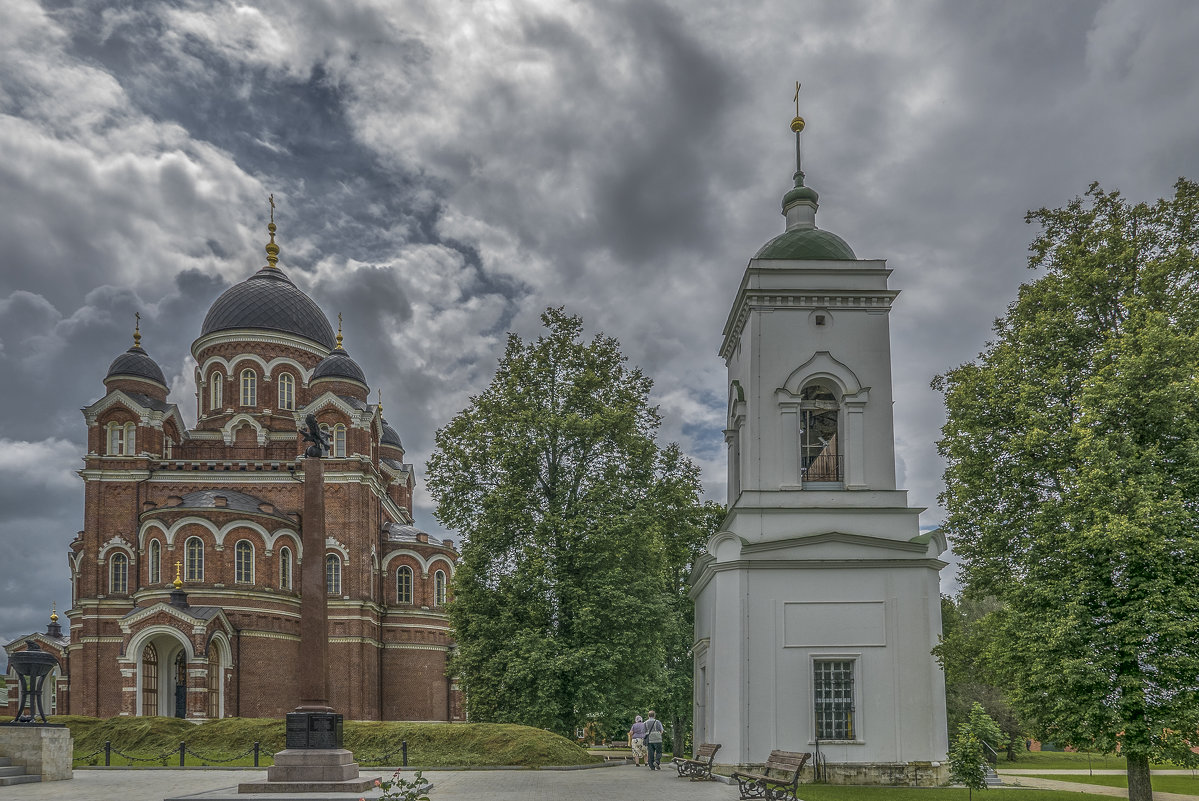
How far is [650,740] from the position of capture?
22312 millimetres

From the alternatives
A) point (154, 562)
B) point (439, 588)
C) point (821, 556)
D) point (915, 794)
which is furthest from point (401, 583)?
point (915, 794)

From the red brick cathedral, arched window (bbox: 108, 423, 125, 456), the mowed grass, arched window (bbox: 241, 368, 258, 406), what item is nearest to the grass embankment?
the mowed grass

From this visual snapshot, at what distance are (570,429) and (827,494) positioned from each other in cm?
756

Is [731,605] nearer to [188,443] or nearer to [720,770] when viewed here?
[720,770]

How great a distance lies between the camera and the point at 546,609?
24.8 metres

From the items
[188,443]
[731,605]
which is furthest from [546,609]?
[188,443]

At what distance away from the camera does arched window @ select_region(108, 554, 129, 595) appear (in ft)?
134

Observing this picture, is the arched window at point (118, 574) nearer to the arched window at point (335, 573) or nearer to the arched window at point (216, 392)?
the arched window at point (335, 573)

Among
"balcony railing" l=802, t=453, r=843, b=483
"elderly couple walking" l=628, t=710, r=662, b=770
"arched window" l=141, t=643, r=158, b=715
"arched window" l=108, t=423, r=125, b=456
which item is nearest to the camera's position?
"balcony railing" l=802, t=453, r=843, b=483

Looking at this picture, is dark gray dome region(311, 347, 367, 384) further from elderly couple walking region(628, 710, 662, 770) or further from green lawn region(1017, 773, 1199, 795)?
green lawn region(1017, 773, 1199, 795)

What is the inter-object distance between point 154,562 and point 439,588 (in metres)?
13.6

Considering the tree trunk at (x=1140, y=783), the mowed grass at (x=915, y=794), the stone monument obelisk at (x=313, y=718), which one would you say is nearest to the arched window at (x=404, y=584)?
the stone monument obelisk at (x=313, y=718)

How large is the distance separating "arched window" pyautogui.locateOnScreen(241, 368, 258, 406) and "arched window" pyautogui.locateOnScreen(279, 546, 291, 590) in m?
9.20

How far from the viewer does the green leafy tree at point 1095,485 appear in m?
14.3
